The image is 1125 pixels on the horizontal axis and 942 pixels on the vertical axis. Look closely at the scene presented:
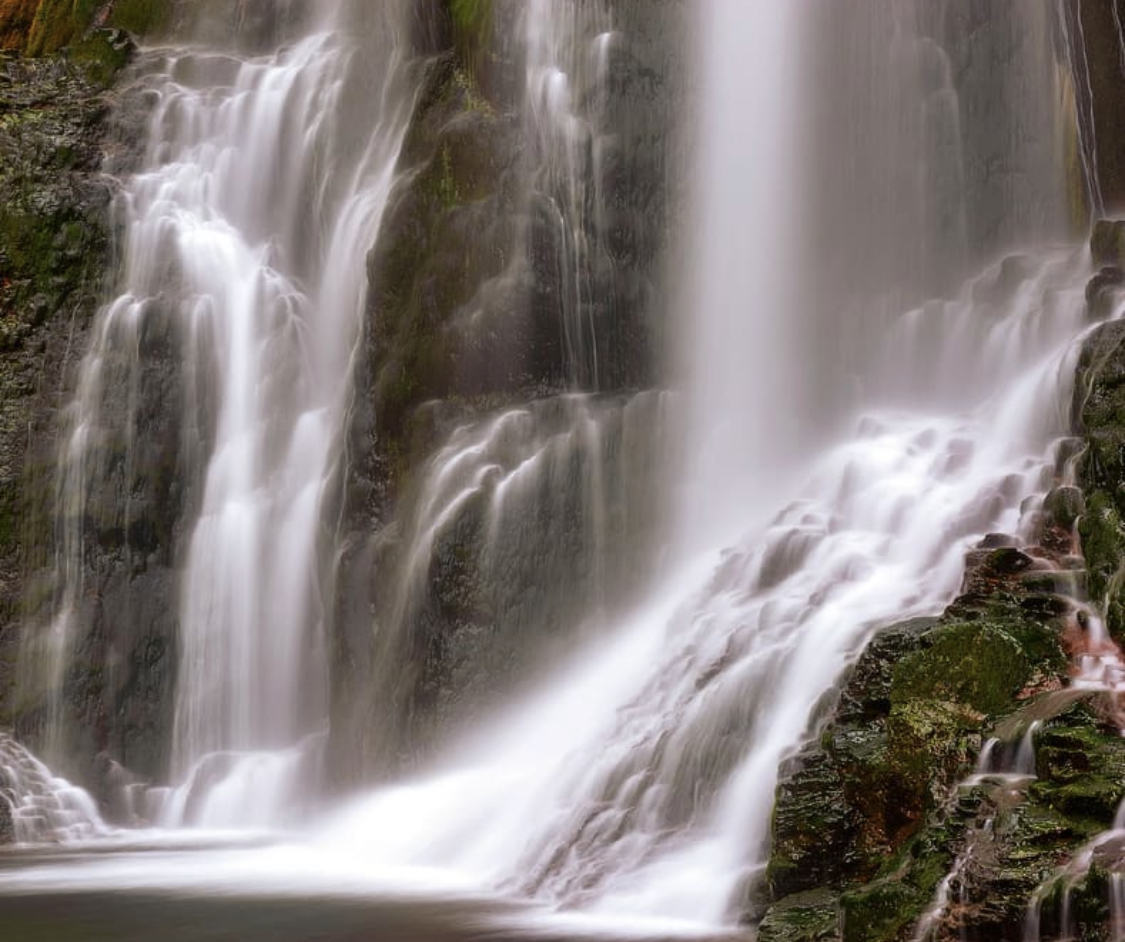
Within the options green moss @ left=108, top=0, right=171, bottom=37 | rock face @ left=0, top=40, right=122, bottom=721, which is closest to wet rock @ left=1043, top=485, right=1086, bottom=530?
rock face @ left=0, top=40, right=122, bottom=721

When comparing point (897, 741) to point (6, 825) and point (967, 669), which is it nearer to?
point (967, 669)

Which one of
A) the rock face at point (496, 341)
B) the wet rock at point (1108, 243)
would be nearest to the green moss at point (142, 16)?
the rock face at point (496, 341)

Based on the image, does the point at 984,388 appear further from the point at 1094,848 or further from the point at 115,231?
the point at 115,231

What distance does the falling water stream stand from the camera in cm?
1477

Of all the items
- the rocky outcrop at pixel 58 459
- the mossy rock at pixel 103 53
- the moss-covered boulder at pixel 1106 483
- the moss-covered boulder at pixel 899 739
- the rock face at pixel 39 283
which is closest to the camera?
the moss-covered boulder at pixel 899 739

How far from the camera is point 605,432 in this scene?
20.7 m

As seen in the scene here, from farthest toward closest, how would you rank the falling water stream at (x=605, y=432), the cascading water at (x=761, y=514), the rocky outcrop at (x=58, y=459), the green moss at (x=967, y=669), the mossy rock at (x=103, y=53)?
the mossy rock at (x=103, y=53) → the rocky outcrop at (x=58, y=459) → the falling water stream at (x=605, y=432) → the cascading water at (x=761, y=514) → the green moss at (x=967, y=669)

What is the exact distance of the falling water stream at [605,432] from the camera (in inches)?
582

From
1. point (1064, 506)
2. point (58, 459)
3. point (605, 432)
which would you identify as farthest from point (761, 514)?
point (58, 459)

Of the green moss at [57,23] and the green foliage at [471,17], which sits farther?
the green moss at [57,23]

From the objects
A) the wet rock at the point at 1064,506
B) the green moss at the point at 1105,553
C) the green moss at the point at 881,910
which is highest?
the wet rock at the point at 1064,506

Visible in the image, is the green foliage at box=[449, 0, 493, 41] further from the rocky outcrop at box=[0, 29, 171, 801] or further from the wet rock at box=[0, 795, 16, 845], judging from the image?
the wet rock at box=[0, 795, 16, 845]

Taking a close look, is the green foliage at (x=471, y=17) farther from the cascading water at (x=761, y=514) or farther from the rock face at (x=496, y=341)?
the cascading water at (x=761, y=514)

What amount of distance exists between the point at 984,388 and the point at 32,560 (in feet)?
50.7
